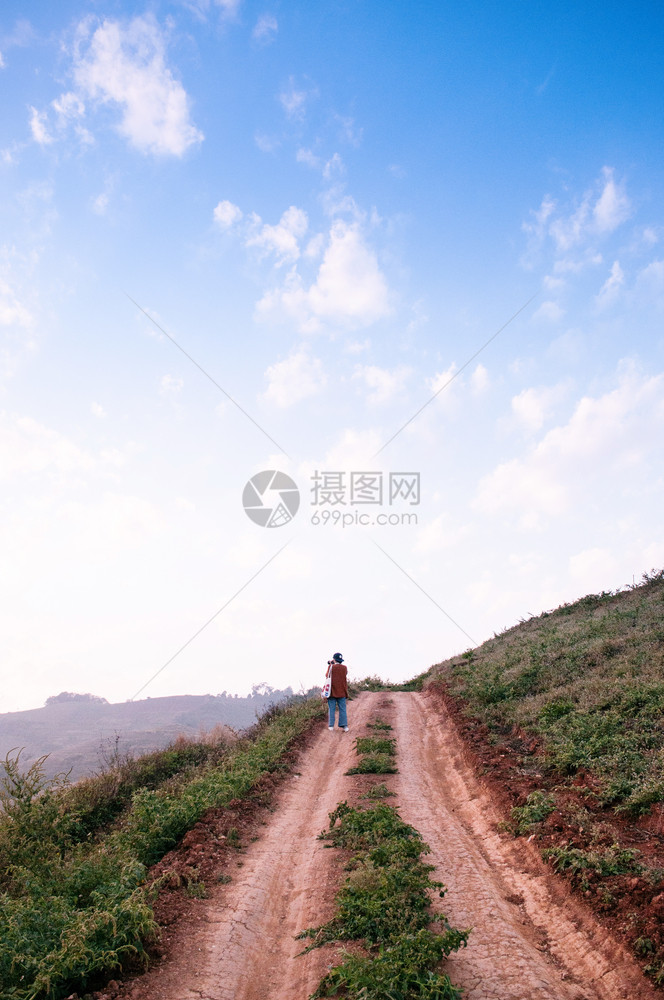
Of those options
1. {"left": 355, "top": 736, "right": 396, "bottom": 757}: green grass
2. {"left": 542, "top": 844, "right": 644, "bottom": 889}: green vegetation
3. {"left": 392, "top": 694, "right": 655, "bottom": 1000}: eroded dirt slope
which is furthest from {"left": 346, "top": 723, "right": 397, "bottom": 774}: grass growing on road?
{"left": 542, "top": 844, "right": 644, "bottom": 889}: green vegetation

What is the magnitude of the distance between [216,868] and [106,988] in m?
2.87

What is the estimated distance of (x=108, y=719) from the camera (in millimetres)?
89312

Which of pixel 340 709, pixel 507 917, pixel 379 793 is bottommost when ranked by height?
pixel 507 917

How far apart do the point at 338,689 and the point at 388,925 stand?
11052mm

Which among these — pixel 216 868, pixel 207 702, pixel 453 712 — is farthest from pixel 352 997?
pixel 207 702

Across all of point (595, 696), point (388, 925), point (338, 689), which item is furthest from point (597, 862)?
point (338, 689)

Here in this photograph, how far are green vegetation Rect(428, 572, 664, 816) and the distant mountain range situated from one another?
4106 centimetres

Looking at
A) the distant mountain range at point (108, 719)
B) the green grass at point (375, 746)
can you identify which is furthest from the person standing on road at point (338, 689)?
the distant mountain range at point (108, 719)

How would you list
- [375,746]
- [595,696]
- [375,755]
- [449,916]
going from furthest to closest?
1. [375,746]
2. [375,755]
3. [595,696]
4. [449,916]

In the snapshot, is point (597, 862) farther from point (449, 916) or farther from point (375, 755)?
point (375, 755)

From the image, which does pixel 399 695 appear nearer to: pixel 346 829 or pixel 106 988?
pixel 346 829

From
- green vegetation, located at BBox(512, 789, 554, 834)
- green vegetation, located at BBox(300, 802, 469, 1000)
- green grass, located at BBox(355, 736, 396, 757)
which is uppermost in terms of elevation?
green grass, located at BBox(355, 736, 396, 757)

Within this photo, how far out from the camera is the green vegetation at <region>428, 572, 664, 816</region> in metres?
8.41

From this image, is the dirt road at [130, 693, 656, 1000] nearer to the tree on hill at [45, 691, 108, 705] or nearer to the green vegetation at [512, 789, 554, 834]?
the green vegetation at [512, 789, 554, 834]
